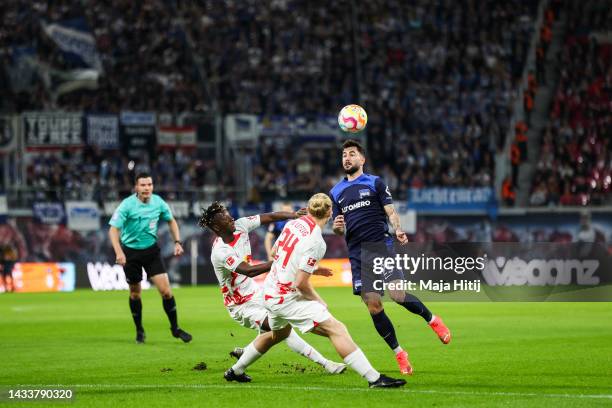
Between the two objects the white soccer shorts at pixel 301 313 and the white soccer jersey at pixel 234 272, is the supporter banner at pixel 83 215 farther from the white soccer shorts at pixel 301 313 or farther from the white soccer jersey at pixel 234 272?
the white soccer shorts at pixel 301 313

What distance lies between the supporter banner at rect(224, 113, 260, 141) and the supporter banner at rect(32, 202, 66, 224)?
629cm

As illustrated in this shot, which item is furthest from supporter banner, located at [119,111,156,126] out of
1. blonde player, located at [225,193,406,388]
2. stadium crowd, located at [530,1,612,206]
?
blonde player, located at [225,193,406,388]

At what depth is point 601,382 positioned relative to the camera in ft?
38.7

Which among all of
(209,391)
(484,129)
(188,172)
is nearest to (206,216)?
(209,391)

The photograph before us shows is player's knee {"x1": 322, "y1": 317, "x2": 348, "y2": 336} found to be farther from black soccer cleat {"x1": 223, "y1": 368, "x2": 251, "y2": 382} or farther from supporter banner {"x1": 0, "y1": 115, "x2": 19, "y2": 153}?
supporter banner {"x1": 0, "y1": 115, "x2": 19, "y2": 153}

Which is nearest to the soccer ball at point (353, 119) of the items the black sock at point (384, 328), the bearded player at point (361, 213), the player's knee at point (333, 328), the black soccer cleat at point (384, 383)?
the bearded player at point (361, 213)

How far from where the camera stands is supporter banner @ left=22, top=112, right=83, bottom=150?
3834 centimetres

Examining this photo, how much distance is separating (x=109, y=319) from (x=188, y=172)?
59.2ft

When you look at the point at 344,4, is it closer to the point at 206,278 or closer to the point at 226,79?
the point at 226,79

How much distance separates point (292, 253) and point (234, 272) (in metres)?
1.92

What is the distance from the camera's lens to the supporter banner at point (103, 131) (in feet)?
128

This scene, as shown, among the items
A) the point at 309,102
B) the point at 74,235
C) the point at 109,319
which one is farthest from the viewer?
the point at 309,102

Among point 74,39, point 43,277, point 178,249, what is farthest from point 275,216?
point 74,39

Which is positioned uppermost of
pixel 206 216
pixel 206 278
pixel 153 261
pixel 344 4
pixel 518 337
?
pixel 344 4
